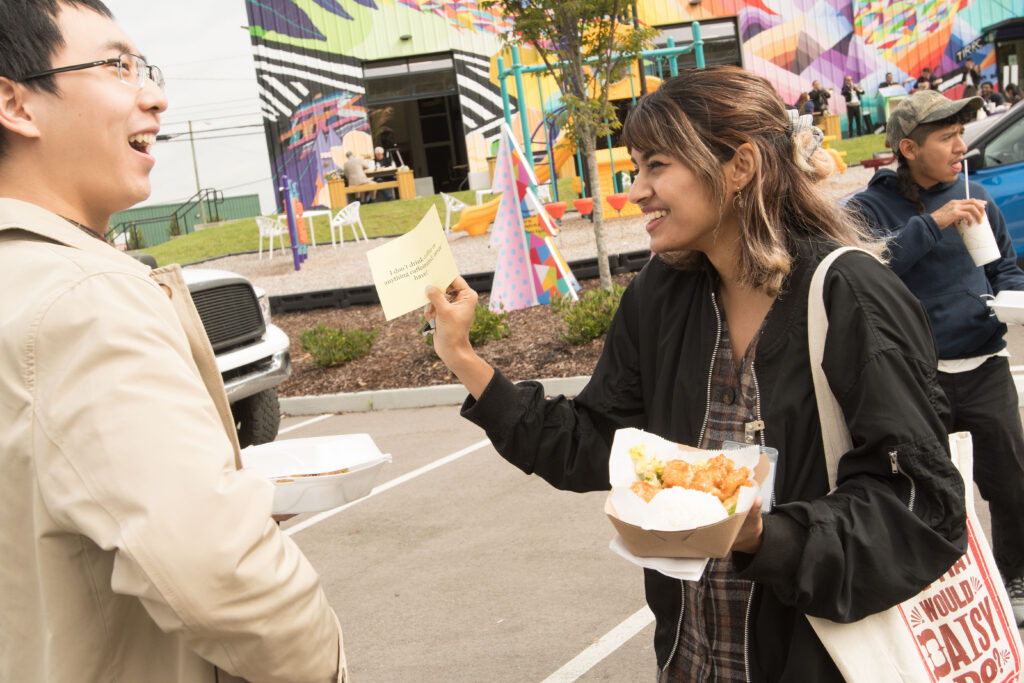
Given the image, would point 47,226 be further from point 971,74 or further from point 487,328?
point 971,74

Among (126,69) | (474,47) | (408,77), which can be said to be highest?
(474,47)

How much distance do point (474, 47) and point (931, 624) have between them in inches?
1251

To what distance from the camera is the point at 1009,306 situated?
11.0 feet

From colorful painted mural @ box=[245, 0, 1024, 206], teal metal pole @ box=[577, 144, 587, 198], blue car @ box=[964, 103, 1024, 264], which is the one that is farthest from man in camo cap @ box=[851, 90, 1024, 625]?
colorful painted mural @ box=[245, 0, 1024, 206]

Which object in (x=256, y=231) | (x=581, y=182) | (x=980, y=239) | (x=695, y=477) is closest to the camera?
(x=695, y=477)

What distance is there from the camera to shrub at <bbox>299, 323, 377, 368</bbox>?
10453 mm

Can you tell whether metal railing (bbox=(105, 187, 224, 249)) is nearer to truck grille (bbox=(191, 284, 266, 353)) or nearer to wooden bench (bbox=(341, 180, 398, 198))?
wooden bench (bbox=(341, 180, 398, 198))

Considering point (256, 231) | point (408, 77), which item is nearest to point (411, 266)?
point (256, 231)

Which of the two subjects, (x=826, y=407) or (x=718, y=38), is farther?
(x=718, y=38)

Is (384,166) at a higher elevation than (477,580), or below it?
higher

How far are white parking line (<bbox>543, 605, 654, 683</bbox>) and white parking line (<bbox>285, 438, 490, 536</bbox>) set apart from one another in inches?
91.0

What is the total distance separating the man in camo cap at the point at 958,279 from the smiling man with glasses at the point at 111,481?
9.20ft

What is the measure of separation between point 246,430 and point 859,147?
20.3 m

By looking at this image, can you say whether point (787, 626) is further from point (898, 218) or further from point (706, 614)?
point (898, 218)
